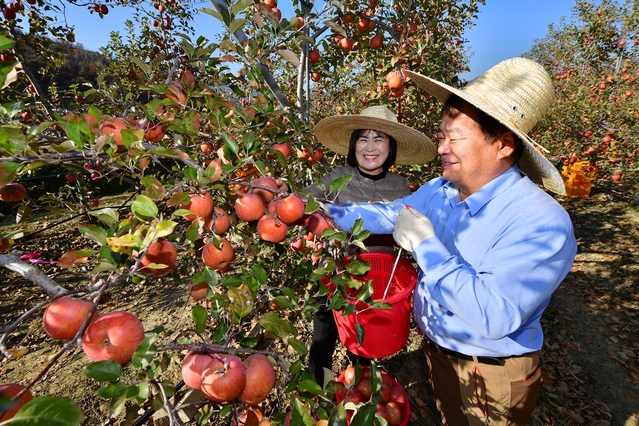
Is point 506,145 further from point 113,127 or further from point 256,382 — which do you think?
point 113,127

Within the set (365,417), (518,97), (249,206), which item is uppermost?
(518,97)

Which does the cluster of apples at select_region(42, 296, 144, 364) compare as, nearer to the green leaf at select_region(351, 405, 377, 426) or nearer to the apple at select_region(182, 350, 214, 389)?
the apple at select_region(182, 350, 214, 389)

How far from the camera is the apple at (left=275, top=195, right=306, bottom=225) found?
1128 mm

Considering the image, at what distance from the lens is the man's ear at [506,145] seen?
4.45 feet

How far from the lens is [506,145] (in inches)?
54.2

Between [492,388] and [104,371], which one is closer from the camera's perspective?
[104,371]

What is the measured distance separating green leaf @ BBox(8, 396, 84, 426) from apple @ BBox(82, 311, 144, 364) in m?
0.32

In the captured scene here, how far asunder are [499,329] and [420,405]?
6.61 feet

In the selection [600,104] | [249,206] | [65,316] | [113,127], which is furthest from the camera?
[600,104]

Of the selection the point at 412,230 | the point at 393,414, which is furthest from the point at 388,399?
the point at 412,230

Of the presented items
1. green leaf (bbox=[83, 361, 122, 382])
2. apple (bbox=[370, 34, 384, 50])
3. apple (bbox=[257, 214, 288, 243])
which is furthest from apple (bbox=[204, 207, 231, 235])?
apple (bbox=[370, 34, 384, 50])

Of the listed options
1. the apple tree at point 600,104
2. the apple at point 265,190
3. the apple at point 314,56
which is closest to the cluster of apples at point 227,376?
the apple at point 265,190

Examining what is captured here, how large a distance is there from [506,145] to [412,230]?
547 millimetres

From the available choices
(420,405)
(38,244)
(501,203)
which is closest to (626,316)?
(420,405)
